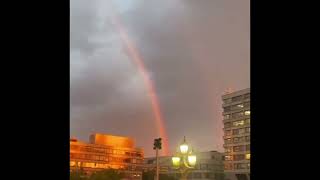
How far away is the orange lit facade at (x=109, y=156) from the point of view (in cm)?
2466

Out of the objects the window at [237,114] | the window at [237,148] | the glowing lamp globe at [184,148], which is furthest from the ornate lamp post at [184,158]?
the window at [237,148]

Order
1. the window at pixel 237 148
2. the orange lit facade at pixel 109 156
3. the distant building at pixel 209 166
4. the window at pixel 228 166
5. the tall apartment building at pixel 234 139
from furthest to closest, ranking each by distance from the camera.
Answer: the window at pixel 228 166, the window at pixel 237 148, the distant building at pixel 209 166, the tall apartment building at pixel 234 139, the orange lit facade at pixel 109 156

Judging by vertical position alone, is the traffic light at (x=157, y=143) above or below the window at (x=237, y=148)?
above

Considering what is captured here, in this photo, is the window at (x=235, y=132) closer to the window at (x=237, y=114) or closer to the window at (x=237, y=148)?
the window at (x=237, y=148)

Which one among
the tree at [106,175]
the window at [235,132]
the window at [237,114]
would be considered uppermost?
the window at [237,114]

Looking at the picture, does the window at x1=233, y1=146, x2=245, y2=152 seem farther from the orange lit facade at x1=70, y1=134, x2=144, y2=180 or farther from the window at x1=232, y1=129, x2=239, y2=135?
the orange lit facade at x1=70, y1=134, x2=144, y2=180

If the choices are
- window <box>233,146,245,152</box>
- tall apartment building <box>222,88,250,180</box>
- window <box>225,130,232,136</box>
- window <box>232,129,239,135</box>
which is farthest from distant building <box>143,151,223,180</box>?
window <box>232,129,239,135</box>
